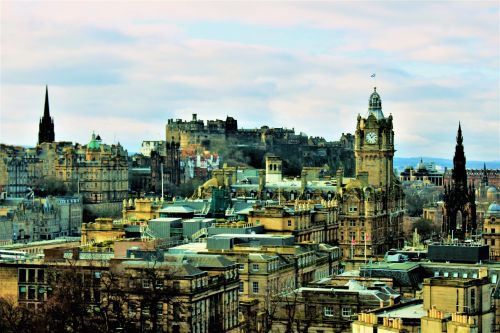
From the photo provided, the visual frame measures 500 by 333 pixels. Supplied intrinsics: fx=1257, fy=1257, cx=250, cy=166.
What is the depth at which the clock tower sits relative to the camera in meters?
147

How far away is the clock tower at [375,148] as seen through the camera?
483 feet

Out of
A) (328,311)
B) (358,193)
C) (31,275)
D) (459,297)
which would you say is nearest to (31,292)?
(31,275)

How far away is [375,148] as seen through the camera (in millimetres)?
147500

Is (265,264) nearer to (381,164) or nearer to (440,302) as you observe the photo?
(440,302)

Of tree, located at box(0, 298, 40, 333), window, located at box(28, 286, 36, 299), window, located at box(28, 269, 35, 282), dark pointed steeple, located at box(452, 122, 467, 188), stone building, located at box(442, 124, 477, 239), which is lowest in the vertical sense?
tree, located at box(0, 298, 40, 333)

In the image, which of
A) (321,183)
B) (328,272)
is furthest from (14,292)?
(321,183)

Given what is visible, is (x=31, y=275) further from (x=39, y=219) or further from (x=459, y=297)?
(x=39, y=219)

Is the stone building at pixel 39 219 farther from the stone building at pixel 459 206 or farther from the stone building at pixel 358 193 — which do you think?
the stone building at pixel 459 206

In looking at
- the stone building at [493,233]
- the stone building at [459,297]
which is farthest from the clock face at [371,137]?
the stone building at [459,297]

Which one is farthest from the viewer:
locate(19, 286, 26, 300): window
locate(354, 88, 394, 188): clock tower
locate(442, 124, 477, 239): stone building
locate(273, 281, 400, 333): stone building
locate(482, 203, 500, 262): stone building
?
locate(354, 88, 394, 188): clock tower

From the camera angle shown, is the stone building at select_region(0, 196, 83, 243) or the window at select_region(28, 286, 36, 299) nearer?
the window at select_region(28, 286, 36, 299)

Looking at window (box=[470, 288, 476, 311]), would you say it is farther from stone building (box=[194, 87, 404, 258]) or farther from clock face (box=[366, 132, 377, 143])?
clock face (box=[366, 132, 377, 143])

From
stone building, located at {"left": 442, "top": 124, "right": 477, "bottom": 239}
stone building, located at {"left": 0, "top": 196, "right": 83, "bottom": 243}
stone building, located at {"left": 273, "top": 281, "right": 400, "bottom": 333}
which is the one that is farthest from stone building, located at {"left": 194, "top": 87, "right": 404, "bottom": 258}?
stone building, located at {"left": 273, "top": 281, "right": 400, "bottom": 333}

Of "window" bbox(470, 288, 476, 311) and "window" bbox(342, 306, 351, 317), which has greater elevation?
"window" bbox(470, 288, 476, 311)
